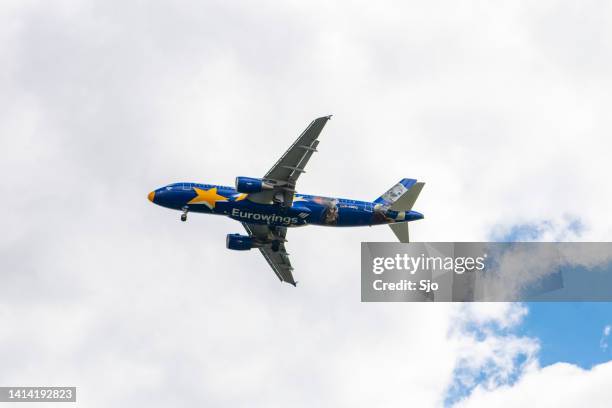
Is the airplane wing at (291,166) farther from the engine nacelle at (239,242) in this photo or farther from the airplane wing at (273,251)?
the engine nacelle at (239,242)

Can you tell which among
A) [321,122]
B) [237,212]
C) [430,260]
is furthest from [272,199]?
[430,260]

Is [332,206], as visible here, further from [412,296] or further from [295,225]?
[412,296]

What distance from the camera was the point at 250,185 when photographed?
9325 centimetres

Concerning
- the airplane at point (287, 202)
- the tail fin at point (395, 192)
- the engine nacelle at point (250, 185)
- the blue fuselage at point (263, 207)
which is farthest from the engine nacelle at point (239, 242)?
the tail fin at point (395, 192)

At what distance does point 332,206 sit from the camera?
96438mm

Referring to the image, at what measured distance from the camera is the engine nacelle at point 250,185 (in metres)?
93.2

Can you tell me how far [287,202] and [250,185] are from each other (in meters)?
4.28

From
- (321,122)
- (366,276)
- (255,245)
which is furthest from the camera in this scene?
(255,245)

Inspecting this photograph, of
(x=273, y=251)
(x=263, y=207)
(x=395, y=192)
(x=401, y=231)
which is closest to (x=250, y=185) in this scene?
(x=263, y=207)

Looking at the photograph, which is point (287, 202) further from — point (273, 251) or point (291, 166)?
point (273, 251)

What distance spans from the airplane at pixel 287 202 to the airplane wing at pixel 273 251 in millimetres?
3816

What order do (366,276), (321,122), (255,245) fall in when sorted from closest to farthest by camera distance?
1. (321,122)
2. (366,276)
3. (255,245)

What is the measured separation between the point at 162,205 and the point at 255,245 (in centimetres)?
1435

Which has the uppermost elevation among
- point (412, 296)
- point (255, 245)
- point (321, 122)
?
point (321, 122)
